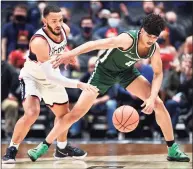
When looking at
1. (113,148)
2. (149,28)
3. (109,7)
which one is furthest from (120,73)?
(109,7)

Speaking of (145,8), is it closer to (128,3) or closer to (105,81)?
(128,3)

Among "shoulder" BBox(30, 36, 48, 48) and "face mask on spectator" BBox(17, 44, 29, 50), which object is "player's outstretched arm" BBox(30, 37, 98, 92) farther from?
"face mask on spectator" BBox(17, 44, 29, 50)

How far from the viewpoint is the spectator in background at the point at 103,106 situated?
30.1ft

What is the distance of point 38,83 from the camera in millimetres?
6566

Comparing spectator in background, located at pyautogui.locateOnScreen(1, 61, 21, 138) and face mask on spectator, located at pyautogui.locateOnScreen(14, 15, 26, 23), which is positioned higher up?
face mask on spectator, located at pyautogui.locateOnScreen(14, 15, 26, 23)

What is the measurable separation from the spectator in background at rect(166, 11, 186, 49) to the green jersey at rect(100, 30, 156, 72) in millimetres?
3674

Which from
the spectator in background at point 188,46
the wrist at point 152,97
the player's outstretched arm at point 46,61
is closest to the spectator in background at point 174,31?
the spectator in background at point 188,46

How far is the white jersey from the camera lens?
615 centimetres

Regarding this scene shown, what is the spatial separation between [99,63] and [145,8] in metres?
3.62

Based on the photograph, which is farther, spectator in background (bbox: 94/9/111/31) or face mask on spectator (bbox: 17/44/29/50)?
spectator in background (bbox: 94/9/111/31)

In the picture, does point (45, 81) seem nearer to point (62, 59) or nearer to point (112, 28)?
point (62, 59)

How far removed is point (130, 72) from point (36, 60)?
1039mm

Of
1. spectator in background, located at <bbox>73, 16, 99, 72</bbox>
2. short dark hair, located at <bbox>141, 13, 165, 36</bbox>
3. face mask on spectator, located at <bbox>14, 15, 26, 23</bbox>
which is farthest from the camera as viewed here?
spectator in background, located at <bbox>73, 16, 99, 72</bbox>

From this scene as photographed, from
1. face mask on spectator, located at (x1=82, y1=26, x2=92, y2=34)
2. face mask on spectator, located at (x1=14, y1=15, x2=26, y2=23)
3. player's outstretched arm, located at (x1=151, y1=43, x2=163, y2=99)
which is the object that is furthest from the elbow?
face mask on spectator, located at (x1=82, y1=26, x2=92, y2=34)
